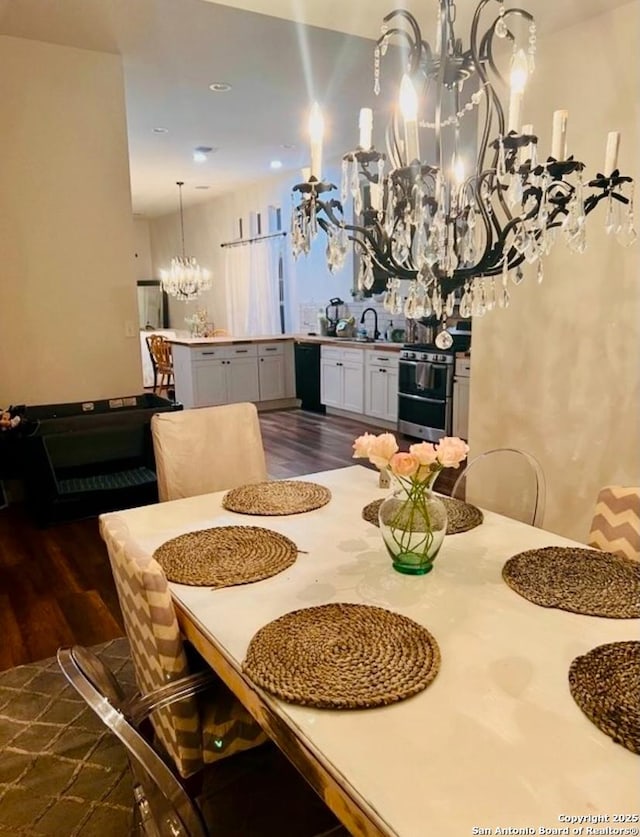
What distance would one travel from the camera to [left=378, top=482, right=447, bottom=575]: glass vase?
1440mm

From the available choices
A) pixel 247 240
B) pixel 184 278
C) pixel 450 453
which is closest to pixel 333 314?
pixel 247 240

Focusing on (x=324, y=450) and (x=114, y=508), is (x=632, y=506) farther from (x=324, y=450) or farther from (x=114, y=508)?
(x=324, y=450)

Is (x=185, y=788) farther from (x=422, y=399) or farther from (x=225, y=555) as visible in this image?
(x=422, y=399)

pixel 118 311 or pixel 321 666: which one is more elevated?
pixel 118 311

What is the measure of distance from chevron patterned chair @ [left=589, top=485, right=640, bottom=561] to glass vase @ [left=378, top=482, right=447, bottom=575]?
62 centimetres

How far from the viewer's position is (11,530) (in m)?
3.69

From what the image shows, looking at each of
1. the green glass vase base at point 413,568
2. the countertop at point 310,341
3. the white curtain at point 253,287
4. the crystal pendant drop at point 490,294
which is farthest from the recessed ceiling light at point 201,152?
the green glass vase base at point 413,568

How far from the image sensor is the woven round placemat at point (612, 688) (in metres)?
0.92

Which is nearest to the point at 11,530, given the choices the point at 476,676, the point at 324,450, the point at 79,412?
the point at 79,412

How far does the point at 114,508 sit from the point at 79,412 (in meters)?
0.74

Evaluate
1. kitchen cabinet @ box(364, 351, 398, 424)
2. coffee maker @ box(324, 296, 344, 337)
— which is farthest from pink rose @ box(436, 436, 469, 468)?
coffee maker @ box(324, 296, 344, 337)

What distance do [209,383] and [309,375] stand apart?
1.18m

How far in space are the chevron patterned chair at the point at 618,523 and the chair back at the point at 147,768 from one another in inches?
50.9

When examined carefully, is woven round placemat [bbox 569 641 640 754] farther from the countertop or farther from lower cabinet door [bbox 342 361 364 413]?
lower cabinet door [bbox 342 361 364 413]
